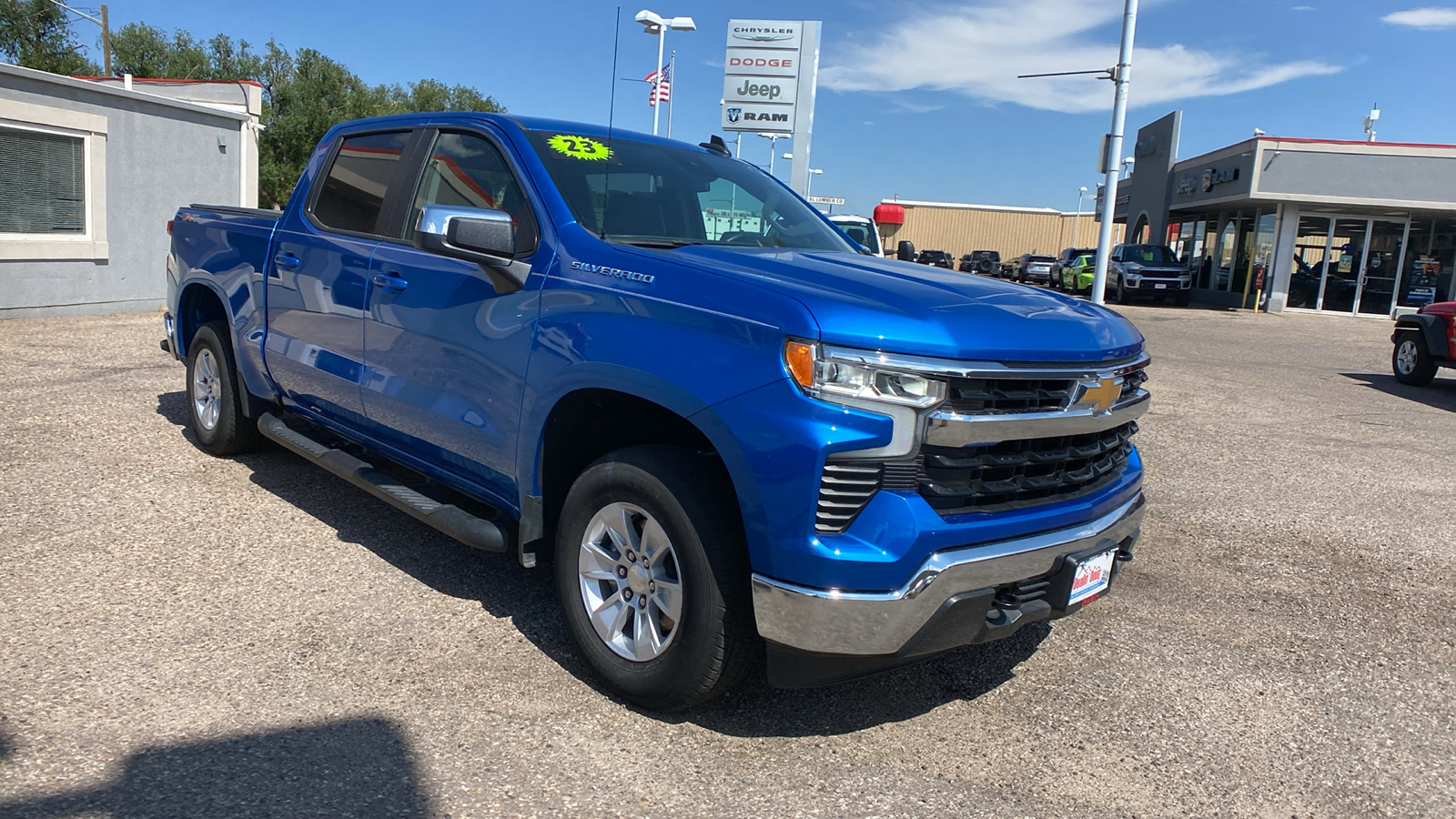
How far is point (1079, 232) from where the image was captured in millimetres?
60906

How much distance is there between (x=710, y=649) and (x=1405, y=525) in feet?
17.1

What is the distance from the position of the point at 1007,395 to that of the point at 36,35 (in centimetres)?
4188

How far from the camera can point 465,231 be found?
11.1ft

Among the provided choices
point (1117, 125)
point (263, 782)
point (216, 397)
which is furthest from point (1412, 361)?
point (263, 782)

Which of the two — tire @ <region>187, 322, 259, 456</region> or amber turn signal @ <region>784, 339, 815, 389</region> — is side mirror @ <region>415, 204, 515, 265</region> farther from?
tire @ <region>187, 322, 259, 456</region>

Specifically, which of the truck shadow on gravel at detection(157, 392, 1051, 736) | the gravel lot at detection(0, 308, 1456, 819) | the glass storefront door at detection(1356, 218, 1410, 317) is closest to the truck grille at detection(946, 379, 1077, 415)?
the truck shadow on gravel at detection(157, 392, 1051, 736)

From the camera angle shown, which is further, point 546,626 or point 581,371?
point 546,626

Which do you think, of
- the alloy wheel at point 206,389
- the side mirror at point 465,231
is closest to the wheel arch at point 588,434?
the side mirror at point 465,231

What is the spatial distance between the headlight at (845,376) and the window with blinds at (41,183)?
12550 mm

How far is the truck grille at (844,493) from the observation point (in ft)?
8.75

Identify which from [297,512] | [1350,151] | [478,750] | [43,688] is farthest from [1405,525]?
[1350,151]

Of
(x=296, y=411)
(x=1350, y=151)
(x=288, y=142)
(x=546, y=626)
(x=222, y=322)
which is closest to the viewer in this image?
(x=546, y=626)

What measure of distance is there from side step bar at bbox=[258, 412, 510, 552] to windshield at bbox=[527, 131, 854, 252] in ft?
3.81

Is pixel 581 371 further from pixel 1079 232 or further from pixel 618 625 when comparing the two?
pixel 1079 232
